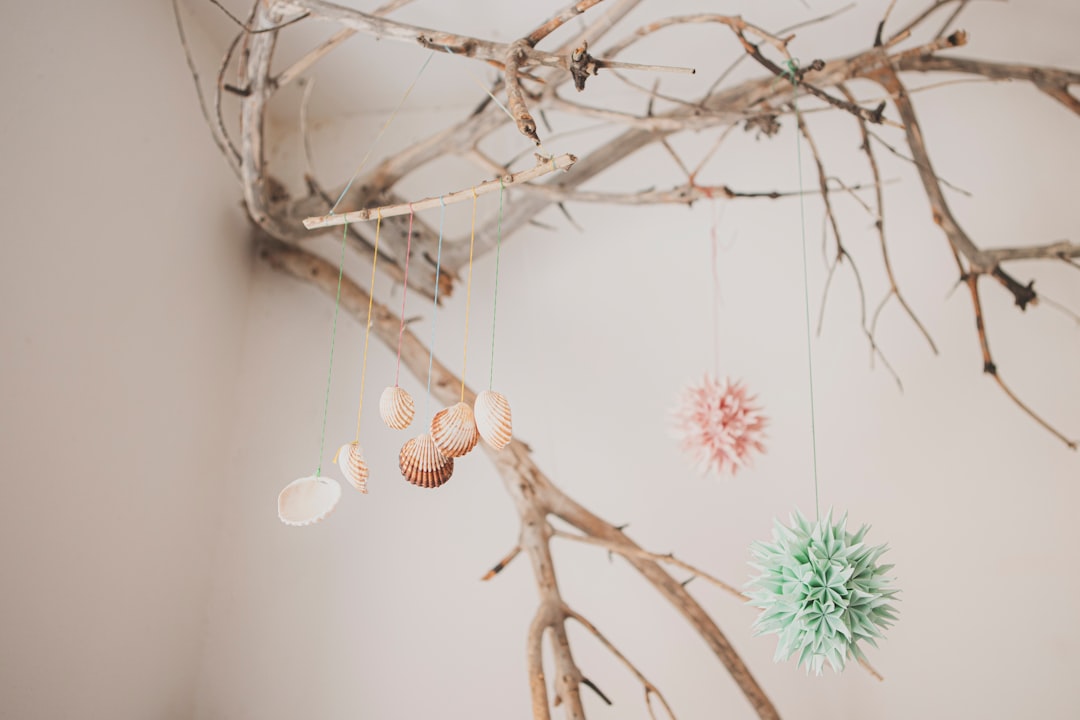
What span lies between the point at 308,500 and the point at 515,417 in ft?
2.28

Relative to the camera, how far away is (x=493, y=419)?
91 cm

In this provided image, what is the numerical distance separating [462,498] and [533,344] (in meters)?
0.40

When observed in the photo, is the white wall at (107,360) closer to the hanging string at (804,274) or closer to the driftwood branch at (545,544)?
the driftwood branch at (545,544)

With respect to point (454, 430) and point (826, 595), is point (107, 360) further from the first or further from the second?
point (826, 595)

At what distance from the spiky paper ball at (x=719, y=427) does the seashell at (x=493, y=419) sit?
0.39m

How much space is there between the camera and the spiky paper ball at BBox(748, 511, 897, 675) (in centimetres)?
83

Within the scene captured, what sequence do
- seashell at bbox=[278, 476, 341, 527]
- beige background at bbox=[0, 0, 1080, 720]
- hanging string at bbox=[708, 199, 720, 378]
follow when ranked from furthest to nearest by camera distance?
hanging string at bbox=[708, 199, 720, 378] → beige background at bbox=[0, 0, 1080, 720] → seashell at bbox=[278, 476, 341, 527]

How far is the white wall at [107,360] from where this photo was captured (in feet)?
3.60

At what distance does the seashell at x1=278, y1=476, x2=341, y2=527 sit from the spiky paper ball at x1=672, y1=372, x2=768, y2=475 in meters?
0.58

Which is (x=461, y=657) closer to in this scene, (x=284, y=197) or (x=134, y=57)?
(x=284, y=197)

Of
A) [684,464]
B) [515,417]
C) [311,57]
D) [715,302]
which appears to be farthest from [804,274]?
[311,57]

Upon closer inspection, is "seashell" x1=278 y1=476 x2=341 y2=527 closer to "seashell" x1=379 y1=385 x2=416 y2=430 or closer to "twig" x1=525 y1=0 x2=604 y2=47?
"seashell" x1=379 y1=385 x2=416 y2=430

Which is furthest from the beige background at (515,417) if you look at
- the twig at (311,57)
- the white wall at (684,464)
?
the twig at (311,57)

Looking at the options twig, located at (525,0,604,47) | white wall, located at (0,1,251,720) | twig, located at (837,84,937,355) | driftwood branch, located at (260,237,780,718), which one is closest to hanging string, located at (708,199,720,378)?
twig, located at (837,84,937,355)
